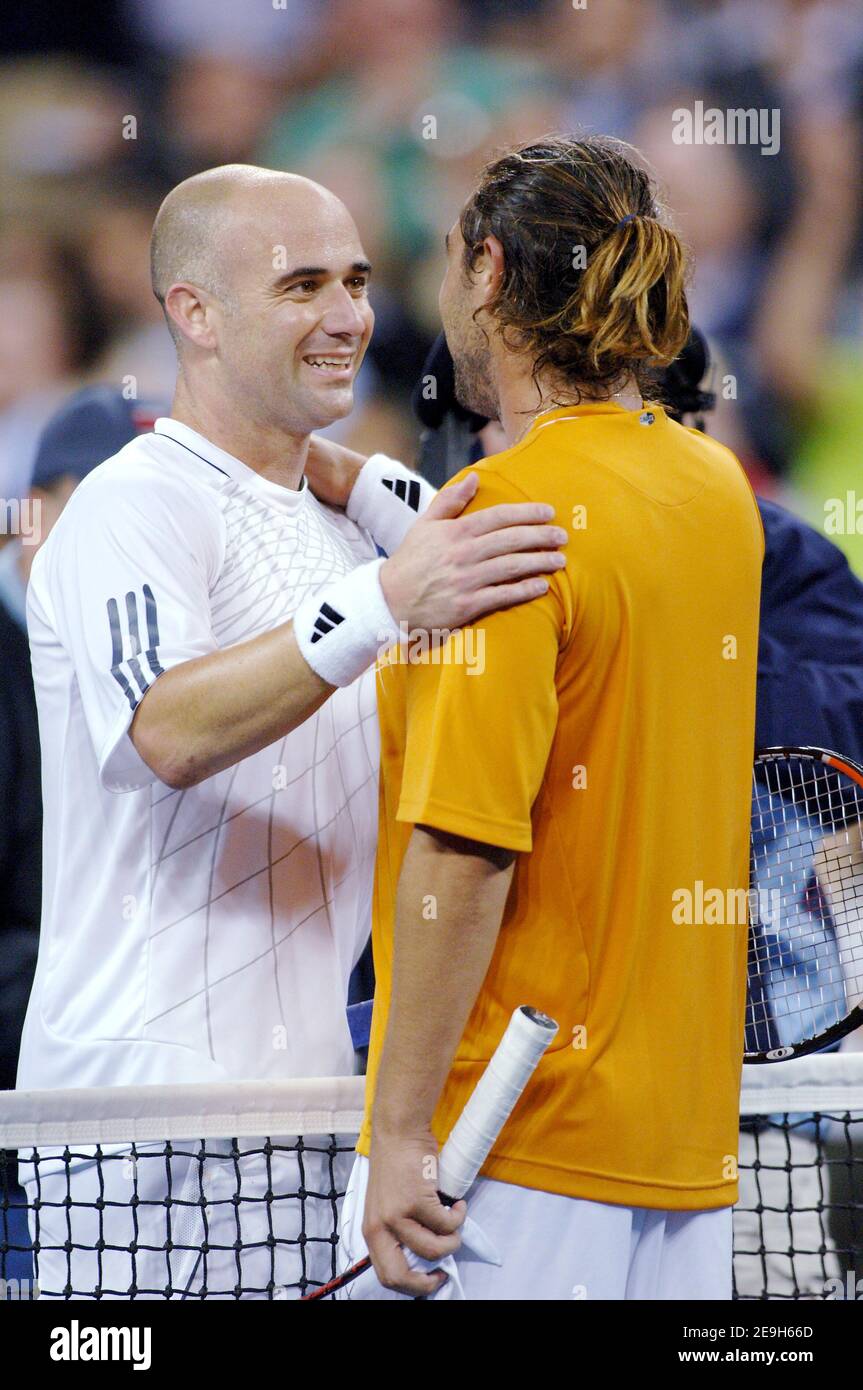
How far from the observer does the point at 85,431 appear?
3.26 metres

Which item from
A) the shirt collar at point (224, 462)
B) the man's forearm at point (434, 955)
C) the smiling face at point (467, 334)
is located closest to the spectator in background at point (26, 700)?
the shirt collar at point (224, 462)

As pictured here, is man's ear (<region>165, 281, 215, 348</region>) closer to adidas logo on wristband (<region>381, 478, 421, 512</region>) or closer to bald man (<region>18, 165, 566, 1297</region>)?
bald man (<region>18, 165, 566, 1297</region>)

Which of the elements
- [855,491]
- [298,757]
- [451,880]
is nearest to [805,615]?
[855,491]

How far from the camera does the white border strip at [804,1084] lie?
1.55m

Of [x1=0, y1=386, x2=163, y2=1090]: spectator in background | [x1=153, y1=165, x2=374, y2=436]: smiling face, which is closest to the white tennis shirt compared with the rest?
[x1=153, y1=165, x2=374, y2=436]: smiling face

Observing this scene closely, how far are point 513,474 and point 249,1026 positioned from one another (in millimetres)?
721

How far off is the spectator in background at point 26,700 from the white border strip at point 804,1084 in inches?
77.7

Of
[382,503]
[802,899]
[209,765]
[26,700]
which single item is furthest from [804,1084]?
[26,700]

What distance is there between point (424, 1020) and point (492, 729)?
0.24 meters

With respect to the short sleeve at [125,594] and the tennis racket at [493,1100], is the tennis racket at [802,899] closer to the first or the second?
the tennis racket at [493,1100]

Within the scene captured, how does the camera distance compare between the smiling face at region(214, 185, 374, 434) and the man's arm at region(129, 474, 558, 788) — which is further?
the smiling face at region(214, 185, 374, 434)

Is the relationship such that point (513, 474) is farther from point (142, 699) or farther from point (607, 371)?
point (142, 699)

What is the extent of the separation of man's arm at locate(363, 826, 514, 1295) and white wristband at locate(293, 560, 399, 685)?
22cm

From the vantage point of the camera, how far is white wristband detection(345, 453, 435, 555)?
1869mm
